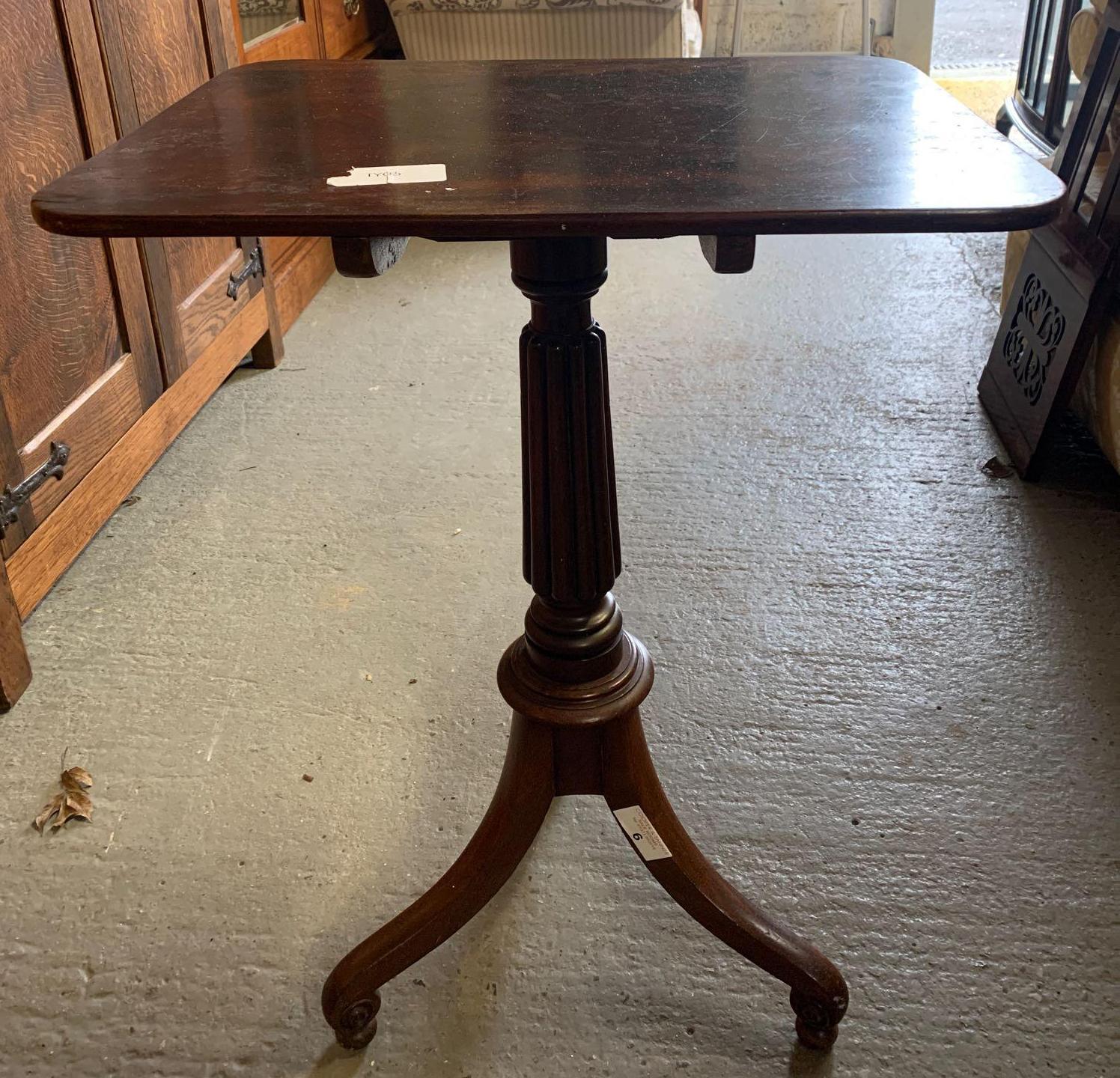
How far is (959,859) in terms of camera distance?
1256 mm

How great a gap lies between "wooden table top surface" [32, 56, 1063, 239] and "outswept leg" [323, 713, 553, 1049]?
1.59 feet

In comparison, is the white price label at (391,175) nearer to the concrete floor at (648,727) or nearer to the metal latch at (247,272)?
the concrete floor at (648,727)

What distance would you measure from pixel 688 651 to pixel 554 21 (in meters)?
2.08

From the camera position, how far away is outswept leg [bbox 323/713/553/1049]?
105 cm

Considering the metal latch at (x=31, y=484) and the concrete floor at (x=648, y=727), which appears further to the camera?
the metal latch at (x=31, y=484)

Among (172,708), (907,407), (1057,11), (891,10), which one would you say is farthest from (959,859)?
(891,10)

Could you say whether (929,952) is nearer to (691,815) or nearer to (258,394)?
(691,815)

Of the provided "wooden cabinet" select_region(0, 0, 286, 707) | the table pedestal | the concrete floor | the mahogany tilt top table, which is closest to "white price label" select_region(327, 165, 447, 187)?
the mahogany tilt top table

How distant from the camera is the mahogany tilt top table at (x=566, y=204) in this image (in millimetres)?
763

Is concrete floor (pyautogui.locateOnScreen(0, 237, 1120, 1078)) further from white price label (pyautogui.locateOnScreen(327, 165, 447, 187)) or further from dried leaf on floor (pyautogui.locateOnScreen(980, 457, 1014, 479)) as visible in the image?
white price label (pyautogui.locateOnScreen(327, 165, 447, 187))

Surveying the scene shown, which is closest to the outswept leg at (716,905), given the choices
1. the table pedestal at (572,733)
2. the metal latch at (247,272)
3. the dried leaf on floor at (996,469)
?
the table pedestal at (572,733)

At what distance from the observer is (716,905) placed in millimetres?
1064

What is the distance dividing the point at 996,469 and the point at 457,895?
1.31 m

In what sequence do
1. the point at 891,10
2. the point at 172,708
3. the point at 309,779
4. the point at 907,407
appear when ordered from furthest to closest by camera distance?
the point at 891,10, the point at 907,407, the point at 172,708, the point at 309,779
